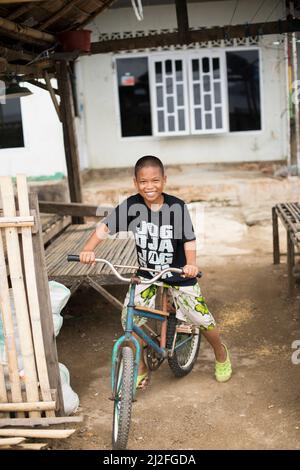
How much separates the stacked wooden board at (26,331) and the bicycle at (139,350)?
262 millimetres

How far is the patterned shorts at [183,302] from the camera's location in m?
3.91

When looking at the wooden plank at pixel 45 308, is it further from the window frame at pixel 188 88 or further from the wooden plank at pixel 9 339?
the window frame at pixel 188 88

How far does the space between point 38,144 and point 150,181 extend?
25.6 ft

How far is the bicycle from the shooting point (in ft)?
10.8

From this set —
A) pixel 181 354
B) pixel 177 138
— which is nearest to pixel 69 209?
pixel 181 354

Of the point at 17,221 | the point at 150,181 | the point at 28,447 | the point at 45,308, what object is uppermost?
the point at 150,181

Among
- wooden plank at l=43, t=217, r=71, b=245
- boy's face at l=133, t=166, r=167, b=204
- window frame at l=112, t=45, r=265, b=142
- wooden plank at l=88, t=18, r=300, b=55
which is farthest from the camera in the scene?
window frame at l=112, t=45, r=265, b=142

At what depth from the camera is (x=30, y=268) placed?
336cm

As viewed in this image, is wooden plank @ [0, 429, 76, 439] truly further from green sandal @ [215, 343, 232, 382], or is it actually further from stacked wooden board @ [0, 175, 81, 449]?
green sandal @ [215, 343, 232, 382]

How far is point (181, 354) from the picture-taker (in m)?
→ 4.30

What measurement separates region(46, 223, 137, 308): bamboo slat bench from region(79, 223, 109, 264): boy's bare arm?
1.27 m
